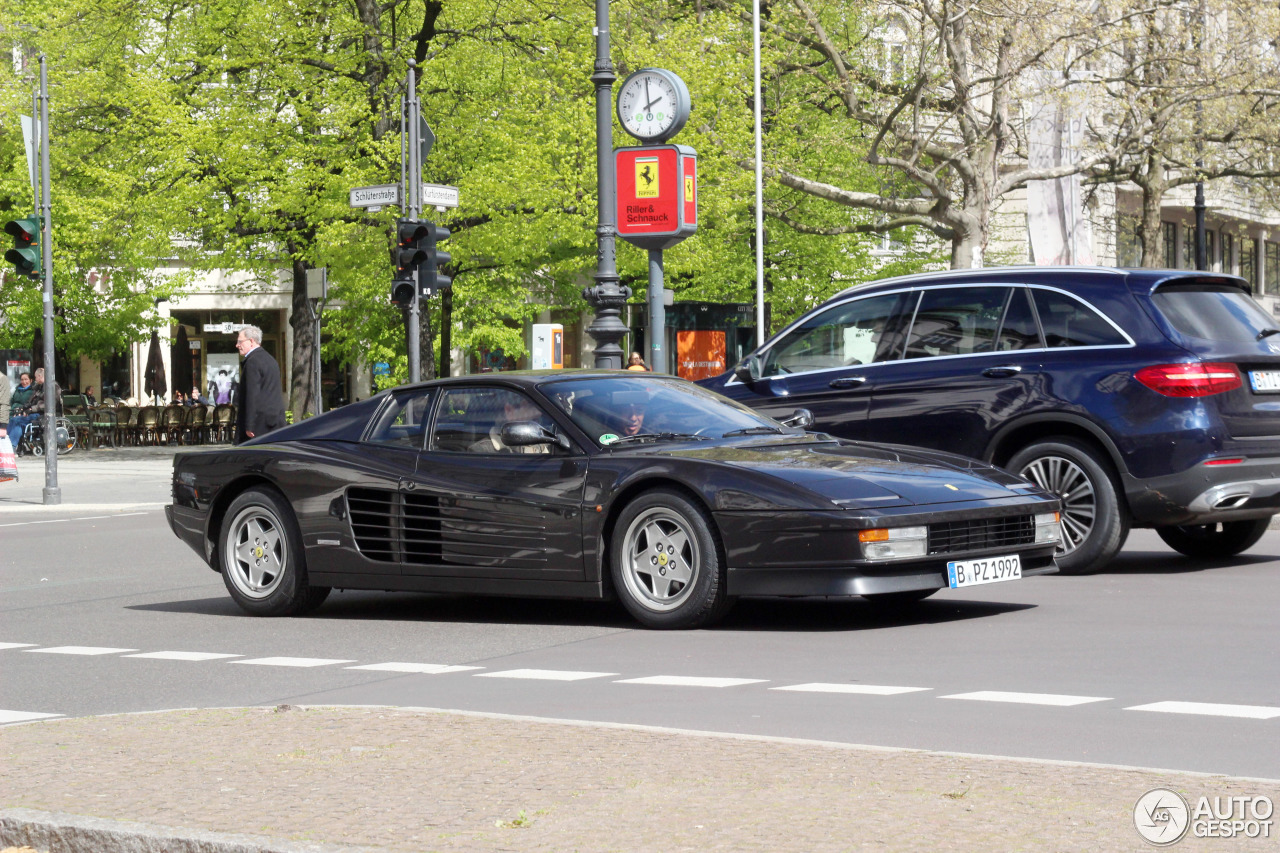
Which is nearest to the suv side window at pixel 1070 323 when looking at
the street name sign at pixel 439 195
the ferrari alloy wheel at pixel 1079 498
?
the ferrari alloy wheel at pixel 1079 498

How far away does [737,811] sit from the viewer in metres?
4.88

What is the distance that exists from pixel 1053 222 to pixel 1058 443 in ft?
40.5

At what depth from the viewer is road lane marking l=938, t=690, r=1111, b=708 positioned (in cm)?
706

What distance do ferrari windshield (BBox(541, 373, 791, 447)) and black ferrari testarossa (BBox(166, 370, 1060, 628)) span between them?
0.01 metres

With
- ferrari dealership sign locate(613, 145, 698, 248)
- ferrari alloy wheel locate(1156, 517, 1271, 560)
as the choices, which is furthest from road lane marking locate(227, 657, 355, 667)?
ferrari dealership sign locate(613, 145, 698, 248)

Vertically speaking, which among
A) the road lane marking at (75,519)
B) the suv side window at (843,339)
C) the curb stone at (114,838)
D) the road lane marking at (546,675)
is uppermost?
the suv side window at (843,339)

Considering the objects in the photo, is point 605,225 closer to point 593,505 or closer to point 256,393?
point 256,393

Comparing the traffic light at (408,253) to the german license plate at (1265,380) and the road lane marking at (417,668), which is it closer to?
the german license plate at (1265,380)

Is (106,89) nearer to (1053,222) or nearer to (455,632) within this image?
(1053,222)

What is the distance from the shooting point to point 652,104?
69.2 feet

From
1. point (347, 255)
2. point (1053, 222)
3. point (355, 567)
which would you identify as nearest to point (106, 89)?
point (347, 255)

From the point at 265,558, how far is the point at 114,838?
6333 millimetres

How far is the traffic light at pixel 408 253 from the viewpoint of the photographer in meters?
21.3

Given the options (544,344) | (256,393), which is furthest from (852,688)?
(544,344)
